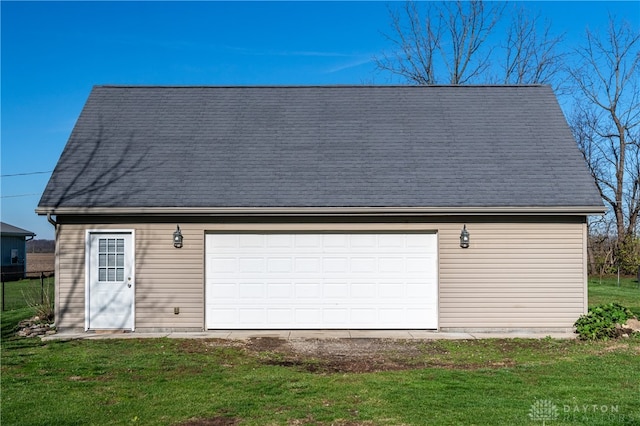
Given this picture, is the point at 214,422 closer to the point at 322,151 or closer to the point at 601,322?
the point at 322,151

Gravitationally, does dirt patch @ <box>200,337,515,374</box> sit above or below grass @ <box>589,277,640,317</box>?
below

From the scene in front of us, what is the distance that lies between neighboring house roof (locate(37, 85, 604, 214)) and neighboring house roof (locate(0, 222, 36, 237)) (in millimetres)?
21194

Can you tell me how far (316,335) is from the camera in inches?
425

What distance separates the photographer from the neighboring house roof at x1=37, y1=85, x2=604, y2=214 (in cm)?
1103

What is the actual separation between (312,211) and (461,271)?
2.94 metres

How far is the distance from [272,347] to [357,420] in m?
4.18

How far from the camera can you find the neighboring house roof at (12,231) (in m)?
31.4

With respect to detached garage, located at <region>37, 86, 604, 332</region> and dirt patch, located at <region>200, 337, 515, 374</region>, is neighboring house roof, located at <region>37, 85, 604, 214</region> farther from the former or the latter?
dirt patch, located at <region>200, 337, 515, 374</region>

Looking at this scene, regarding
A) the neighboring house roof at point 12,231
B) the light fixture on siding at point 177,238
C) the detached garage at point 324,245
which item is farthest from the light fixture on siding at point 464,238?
the neighboring house roof at point 12,231

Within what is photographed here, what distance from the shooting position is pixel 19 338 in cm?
1053

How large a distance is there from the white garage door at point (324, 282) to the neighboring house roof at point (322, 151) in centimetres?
82
